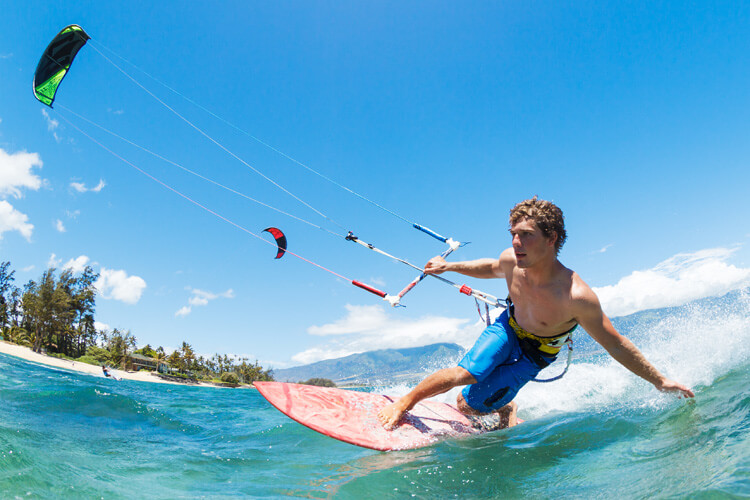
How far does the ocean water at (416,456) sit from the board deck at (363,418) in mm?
229

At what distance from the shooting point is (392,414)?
4.78m

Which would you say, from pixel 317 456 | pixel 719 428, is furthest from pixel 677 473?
pixel 317 456

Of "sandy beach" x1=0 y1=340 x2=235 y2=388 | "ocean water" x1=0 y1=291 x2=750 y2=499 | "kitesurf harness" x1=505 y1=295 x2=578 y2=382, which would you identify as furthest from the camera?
"sandy beach" x1=0 y1=340 x2=235 y2=388

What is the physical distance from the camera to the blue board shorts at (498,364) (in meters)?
4.61

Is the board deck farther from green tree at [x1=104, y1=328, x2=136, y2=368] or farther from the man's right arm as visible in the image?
green tree at [x1=104, y1=328, x2=136, y2=368]

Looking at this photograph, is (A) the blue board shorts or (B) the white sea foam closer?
(A) the blue board shorts

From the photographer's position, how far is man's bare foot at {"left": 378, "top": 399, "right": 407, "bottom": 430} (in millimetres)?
4687

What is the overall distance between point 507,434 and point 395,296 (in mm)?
2304

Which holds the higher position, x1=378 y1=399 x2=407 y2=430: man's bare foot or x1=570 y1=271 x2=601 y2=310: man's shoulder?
x1=570 y1=271 x2=601 y2=310: man's shoulder

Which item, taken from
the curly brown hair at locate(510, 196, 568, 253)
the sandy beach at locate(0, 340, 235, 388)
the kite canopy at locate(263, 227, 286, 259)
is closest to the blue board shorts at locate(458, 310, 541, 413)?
the curly brown hair at locate(510, 196, 568, 253)

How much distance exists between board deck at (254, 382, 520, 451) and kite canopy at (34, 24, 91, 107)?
935 cm

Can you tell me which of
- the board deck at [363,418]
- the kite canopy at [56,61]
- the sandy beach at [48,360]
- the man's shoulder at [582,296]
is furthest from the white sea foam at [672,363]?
the sandy beach at [48,360]

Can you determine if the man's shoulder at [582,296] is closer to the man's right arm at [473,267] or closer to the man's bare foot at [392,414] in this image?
the man's right arm at [473,267]

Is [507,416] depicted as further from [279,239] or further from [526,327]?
[279,239]
